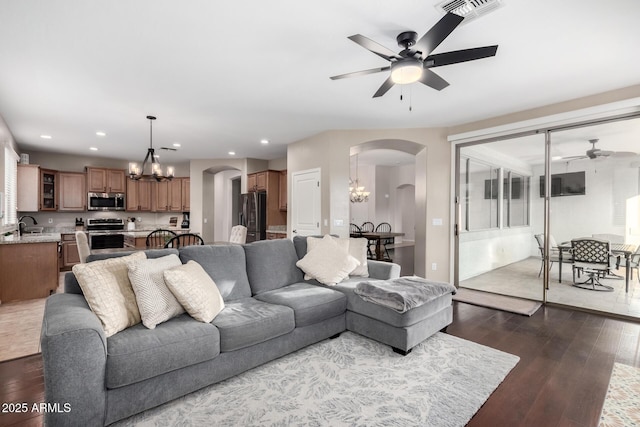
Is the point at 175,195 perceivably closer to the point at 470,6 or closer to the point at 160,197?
the point at 160,197

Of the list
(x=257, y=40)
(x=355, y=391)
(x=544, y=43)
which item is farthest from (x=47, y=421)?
(x=544, y=43)

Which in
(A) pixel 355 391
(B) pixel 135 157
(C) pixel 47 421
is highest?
(B) pixel 135 157

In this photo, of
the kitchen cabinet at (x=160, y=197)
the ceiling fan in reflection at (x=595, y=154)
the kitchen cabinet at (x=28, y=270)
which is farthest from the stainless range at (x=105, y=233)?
the ceiling fan in reflection at (x=595, y=154)

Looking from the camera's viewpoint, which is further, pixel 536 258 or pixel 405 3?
pixel 536 258

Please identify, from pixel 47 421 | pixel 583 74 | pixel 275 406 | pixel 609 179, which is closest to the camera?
pixel 47 421

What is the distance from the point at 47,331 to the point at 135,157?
24.0ft

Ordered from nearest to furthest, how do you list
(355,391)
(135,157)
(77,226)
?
(355,391), (77,226), (135,157)

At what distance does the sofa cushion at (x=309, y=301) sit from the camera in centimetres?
258

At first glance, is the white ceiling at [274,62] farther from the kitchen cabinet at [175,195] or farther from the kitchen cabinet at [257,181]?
the kitchen cabinet at [175,195]

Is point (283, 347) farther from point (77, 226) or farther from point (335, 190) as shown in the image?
point (77, 226)

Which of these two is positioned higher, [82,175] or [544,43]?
[544,43]

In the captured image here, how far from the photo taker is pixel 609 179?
3.79 meters

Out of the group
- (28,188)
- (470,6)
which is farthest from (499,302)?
(28,188)

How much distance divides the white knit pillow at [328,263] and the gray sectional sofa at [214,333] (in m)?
0.11
